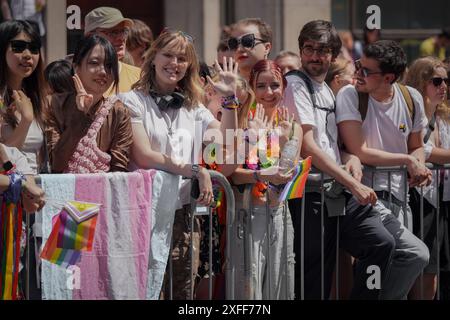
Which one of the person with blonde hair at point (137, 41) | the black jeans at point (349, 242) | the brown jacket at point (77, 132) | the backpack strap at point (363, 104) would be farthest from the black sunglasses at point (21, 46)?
the backpack strap at point (363, 104)

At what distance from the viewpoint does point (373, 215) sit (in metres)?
7.59

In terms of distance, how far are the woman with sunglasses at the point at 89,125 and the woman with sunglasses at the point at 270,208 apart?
0.83 meters

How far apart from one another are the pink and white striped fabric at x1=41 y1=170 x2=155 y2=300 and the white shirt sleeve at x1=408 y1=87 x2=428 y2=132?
218 centimetres

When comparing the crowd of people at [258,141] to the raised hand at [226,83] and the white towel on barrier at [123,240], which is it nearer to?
the raised hand at [226,83]

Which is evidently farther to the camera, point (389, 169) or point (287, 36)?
point (287, 36)

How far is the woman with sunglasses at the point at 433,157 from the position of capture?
8.23 m

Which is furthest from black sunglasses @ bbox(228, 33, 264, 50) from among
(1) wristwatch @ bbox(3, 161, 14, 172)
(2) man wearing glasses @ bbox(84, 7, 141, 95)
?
(1) wristwatch @ bbox(3, 161, 14, 172)

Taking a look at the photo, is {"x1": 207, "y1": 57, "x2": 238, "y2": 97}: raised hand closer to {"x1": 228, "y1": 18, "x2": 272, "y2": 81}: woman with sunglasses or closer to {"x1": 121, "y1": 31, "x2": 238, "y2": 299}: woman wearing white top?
{"x1": 121, "y1": 31, "x2": 238, "y2": 299}: woman wearing white top

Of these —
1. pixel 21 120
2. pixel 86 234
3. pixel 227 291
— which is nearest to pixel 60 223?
pixel 86 234

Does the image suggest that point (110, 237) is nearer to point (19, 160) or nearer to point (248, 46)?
point (19, 160)

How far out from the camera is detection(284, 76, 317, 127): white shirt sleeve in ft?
24.7

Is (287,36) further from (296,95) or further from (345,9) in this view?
(296,95)

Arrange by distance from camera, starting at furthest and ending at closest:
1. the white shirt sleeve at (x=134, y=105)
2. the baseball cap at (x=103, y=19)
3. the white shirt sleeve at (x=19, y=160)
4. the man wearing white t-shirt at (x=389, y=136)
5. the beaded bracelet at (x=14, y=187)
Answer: the baseball cap at (x=103, y=19) → the man wearing white t-shirt at (x=389, y=136) → the white shirt sleeve at (x=134, y=105) → the white shirt sleeve at (x=19, y=160) → the beaded bracelet at (x=14, y=187)
